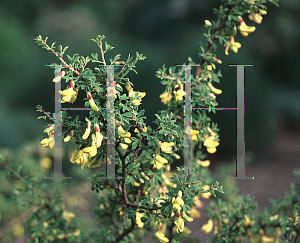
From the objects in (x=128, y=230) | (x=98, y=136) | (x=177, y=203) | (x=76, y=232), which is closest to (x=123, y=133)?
(x=98, y=136)

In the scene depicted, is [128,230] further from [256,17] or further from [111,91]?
[256,17]

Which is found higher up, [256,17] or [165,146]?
[256,17]

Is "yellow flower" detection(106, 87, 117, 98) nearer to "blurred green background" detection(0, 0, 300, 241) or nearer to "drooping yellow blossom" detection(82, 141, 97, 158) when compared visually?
"drooping yellow blossom" detection(82, 141, 97, 158)

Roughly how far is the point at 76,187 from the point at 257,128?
198cm

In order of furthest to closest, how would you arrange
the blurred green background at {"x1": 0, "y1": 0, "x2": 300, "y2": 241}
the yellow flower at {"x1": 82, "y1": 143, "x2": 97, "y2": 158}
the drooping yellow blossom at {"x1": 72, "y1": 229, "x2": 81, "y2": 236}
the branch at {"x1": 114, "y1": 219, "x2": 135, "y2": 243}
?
the blurred green background at {"x1": 0, "y1": 0, "x2": 300, "y2": 241}
the drooping yellow blossom at {"x1": 72, "y1": 229, "x2": 81, "y2": 236}
the branch at {"x1": 114, "y1": 219, "x2": 135, "y2": 243}
the yellow flower at {"x1": 82, "y1": 143, "x2": 97, "y2": 158}

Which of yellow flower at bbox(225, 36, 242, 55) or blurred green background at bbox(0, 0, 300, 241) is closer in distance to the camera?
yellow flower at bbox(225, 36, 242, 55)

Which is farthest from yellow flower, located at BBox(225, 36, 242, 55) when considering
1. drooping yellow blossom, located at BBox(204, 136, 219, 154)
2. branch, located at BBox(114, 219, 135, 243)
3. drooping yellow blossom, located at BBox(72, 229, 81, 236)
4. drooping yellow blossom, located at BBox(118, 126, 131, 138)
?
drooping yellow blossom, located at BBox(72, 229, 81, 236)

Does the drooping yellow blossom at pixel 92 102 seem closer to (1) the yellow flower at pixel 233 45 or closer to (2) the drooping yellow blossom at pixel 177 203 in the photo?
(2) the drooping yellow blossom at pixel 177 203

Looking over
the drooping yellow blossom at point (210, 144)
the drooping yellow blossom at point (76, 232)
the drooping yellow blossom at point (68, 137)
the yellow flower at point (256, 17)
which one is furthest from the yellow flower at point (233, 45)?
the drooping yellow blossom at point (76, 232)

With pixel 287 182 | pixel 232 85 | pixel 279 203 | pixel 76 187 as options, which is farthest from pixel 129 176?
pixel 287 182

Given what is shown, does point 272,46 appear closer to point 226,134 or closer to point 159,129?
point 226,134

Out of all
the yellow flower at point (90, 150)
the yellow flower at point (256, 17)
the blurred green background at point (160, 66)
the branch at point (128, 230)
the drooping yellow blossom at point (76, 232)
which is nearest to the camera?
the yellow flower at point (90, 150)

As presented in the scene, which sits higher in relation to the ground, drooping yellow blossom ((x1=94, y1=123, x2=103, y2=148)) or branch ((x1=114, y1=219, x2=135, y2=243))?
drooping yellow blossom ((x1=94, y1=123, x2=103, y2=148))

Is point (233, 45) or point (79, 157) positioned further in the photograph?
point (233, 45)
